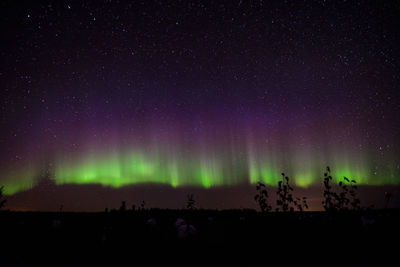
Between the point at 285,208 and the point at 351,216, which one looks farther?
the point at 285,208

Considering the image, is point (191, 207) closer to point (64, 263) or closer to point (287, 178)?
point (287, 178)

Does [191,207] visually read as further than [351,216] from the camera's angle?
Yes

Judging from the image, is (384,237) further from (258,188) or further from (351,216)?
(258,188)

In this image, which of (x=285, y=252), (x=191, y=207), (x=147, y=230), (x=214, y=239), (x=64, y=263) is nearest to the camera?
(x=64, y=263)

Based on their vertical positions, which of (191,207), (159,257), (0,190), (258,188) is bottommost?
(191,207)

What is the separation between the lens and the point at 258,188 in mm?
14328

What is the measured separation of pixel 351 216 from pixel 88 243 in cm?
1156

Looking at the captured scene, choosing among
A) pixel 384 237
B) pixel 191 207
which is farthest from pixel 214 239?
pixel 191 207

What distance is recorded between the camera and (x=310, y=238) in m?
8.18

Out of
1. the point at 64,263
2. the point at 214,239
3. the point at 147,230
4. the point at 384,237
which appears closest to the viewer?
the point at 64,263

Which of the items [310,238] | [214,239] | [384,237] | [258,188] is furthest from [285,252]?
[258,188]

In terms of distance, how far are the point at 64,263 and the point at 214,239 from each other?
4.72 m

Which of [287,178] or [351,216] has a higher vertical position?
[287,178]

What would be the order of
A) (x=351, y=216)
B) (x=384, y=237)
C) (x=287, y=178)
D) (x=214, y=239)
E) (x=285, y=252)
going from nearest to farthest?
(x=285, y=252)
(x=384, y=237)
(x=214, y=239)
(x=351, y=216)
(x=287, y=178)
